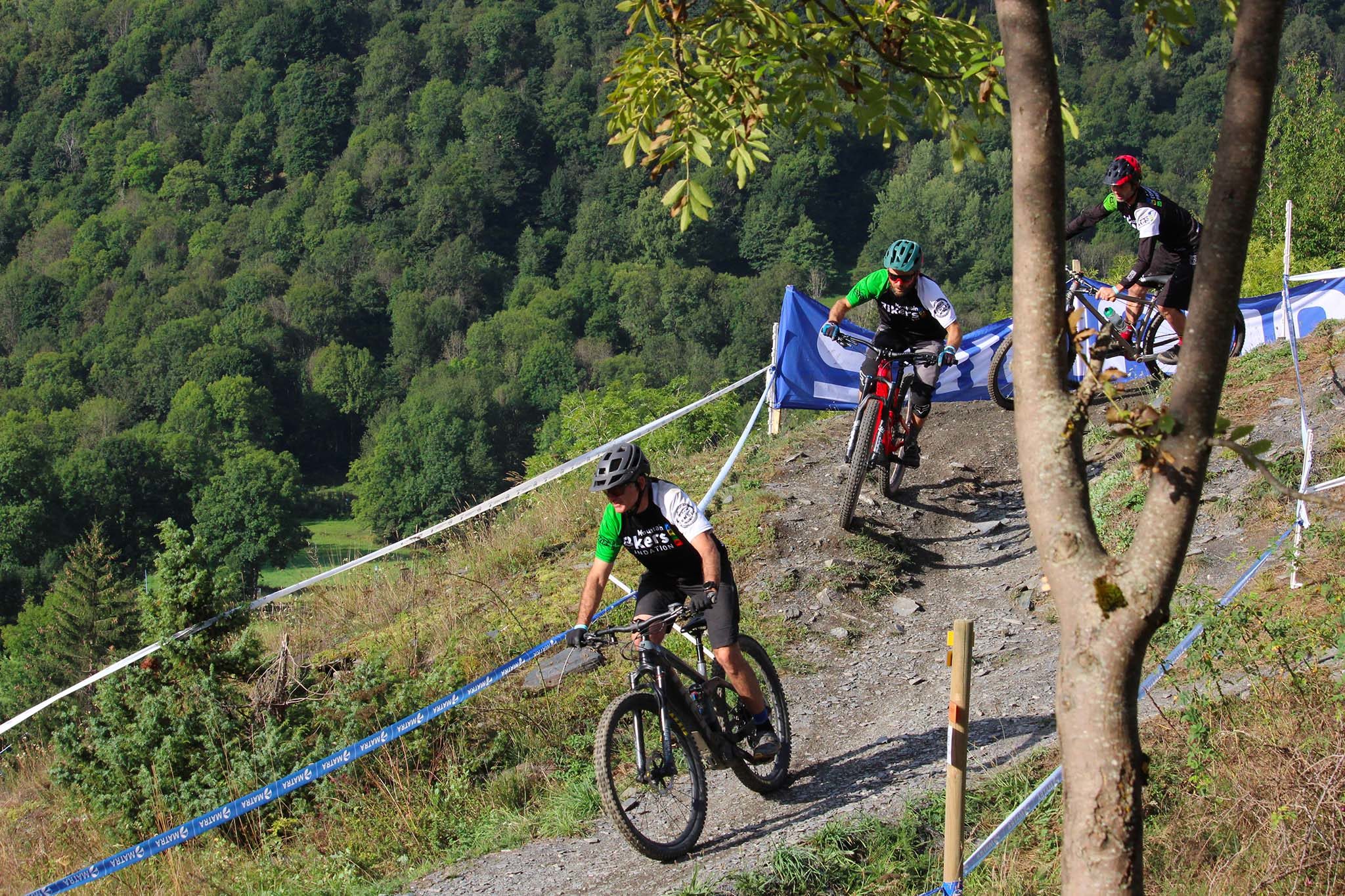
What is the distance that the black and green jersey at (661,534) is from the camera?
5.91 m

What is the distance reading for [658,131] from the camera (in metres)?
4.72

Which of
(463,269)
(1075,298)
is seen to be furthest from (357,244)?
(1075,298)

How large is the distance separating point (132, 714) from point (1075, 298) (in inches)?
326

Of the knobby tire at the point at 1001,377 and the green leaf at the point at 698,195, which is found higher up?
the green leaf at the point at 698,195

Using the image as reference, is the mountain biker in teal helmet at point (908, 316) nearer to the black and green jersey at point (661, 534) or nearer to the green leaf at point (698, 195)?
the black and green jersey at point (661, 534)

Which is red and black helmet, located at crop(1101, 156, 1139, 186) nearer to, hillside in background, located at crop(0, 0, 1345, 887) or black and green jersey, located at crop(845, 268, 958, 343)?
black and green jersey, located at crop(845, 268, 958, 343)

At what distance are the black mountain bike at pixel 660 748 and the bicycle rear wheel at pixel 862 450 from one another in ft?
10.9

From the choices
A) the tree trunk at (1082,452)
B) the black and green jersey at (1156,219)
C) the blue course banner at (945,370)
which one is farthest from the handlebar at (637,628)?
the blue course banner at (945,370)

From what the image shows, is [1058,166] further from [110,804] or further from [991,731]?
[110,804]

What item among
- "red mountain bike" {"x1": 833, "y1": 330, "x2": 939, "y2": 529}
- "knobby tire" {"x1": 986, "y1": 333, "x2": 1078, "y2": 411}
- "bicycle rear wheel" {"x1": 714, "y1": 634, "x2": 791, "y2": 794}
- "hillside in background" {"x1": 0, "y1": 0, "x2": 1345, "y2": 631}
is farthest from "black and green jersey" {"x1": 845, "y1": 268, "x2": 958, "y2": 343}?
"hillside in background" {"x1": 0, "y1": 0, "x2": 1345, "y2": 631}

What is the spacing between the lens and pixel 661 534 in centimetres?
604

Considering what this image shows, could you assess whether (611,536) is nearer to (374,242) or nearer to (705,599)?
(705,599)

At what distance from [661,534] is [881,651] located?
9.25ft

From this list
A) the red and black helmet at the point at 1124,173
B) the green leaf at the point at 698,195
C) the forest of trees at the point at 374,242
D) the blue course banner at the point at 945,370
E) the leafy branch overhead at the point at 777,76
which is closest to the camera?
the green leaf at the point at 698,195
